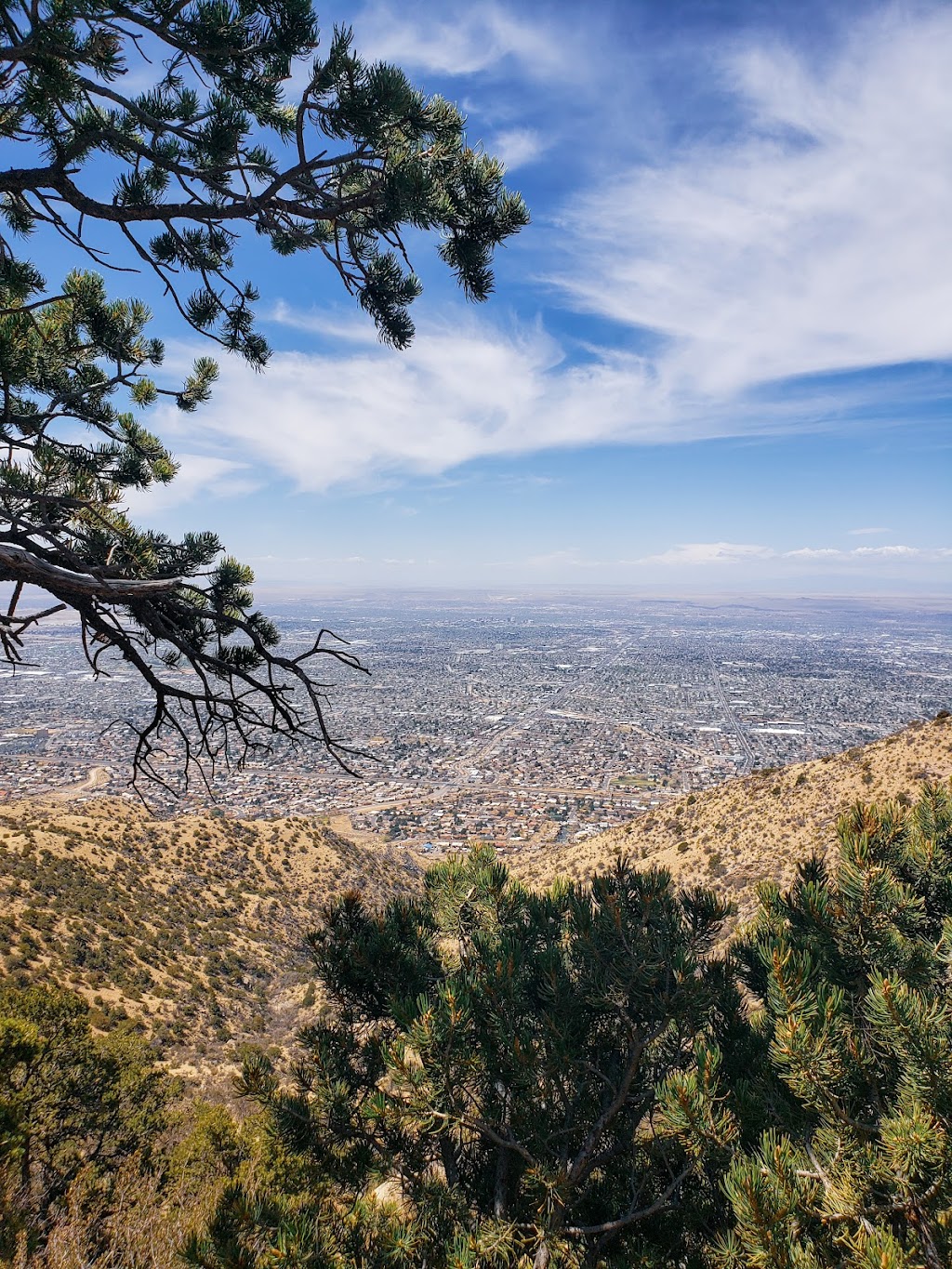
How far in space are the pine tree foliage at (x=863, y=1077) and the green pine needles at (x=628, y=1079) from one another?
0.4 inches

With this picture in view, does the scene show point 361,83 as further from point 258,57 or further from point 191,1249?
point 191,1249

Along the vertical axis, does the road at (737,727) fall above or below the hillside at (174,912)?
below

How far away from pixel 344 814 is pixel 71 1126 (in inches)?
1416

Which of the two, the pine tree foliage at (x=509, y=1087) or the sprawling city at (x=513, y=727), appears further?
the sprawling city at (x=513, y=727)

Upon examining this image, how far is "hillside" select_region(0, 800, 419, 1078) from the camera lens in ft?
42.0

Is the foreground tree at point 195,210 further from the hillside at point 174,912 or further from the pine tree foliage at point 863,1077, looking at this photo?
the hillside at point 174,912

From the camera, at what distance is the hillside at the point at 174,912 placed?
42.0 feet

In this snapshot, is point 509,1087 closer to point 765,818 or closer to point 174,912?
point 174,912

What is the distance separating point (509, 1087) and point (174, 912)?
18.6 m

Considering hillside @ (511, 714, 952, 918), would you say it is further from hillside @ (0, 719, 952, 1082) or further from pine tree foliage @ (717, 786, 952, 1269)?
pine tree foliage @ (717, 786, 952, 1269)

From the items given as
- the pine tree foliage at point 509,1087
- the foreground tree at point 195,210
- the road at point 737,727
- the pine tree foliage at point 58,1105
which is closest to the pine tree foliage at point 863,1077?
the pine tree foliage at point 509,1087

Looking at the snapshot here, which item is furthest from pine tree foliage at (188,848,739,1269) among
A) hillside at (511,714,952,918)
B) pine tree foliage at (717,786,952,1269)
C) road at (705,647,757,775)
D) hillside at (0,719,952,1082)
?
road at (705,647,757,775)

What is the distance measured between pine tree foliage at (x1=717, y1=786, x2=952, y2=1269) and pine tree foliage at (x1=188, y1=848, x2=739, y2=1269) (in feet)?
1.24

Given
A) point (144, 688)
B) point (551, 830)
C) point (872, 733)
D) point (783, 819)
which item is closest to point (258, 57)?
point (783, 819)
